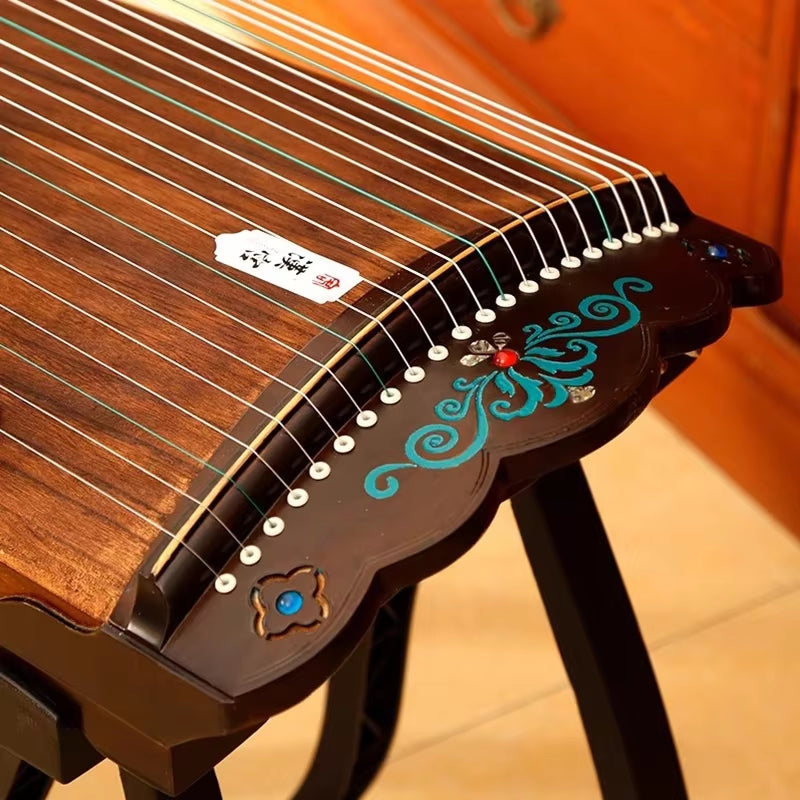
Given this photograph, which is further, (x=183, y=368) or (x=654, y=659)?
(x=654, y=659)

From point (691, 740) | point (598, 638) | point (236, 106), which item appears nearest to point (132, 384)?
point (236, 106)

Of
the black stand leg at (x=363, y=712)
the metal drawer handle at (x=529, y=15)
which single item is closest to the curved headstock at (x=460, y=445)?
the black stand leg at (x=363, y=712)

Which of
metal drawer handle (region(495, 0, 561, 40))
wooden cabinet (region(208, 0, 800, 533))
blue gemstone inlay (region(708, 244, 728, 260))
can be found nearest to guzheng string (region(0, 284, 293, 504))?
blue gemstone inlay (region(708, 244, 728, 260))

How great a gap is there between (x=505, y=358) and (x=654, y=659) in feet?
3.09

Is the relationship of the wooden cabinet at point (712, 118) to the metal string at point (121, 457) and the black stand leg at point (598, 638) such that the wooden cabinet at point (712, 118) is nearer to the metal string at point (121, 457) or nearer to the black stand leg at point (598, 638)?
the black stand leg at point (598, 638)

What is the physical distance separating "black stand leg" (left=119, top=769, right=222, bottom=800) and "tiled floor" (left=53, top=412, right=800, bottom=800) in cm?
79

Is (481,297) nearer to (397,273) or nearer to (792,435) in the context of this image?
(397,273)

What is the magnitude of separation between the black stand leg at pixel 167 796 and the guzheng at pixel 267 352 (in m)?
0.06

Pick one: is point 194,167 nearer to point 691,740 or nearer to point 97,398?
point 97,398

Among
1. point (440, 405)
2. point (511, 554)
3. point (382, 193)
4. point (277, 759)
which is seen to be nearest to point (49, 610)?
point (440, 405)

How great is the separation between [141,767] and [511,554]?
1136mm

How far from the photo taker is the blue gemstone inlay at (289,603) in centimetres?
82

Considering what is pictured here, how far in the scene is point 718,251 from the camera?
107 cm

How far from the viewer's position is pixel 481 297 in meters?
1.02
